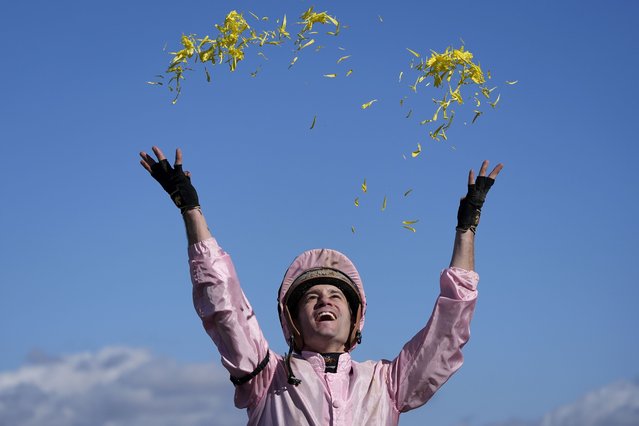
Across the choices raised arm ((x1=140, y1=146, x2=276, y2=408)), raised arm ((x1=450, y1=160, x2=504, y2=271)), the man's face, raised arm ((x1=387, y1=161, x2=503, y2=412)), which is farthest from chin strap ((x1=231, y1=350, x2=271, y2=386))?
raised arm ((x1=450, y1=160, x2=504, y2=271))

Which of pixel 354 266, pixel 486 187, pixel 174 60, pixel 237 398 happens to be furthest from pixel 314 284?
pixel 174 60

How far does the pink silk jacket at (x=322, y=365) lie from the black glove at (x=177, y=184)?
27 cm

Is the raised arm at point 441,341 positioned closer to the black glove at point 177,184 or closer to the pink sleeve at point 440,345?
the pink sleeve at point 440,345

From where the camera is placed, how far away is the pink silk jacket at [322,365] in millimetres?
5480

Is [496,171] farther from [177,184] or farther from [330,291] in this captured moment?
[177,184]

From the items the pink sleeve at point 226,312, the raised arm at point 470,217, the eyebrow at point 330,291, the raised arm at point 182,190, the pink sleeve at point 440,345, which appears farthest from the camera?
the eyebrow at point 330,291

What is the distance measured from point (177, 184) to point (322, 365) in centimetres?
137

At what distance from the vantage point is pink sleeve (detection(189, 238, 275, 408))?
547 centimetres

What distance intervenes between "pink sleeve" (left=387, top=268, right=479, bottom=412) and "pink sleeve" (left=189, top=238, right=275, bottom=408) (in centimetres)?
87

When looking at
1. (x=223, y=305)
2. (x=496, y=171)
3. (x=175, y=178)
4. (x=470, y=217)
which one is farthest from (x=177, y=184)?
(x=496, y=171)

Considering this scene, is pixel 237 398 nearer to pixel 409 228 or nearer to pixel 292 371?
pixel 292 371

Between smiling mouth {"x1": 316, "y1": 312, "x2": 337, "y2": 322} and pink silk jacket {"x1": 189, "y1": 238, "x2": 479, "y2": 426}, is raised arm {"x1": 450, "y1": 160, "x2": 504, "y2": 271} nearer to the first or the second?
pink silk jacket {"x1": 189, "y1": 238, "x2": 479, "y2": 426}

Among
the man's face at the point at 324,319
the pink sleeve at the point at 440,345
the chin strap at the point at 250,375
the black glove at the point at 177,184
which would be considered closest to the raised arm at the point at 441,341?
the pink sleeve at the point at 440,345

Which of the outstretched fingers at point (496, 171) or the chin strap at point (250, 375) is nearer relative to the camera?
the chin strap at point (250, 375)
